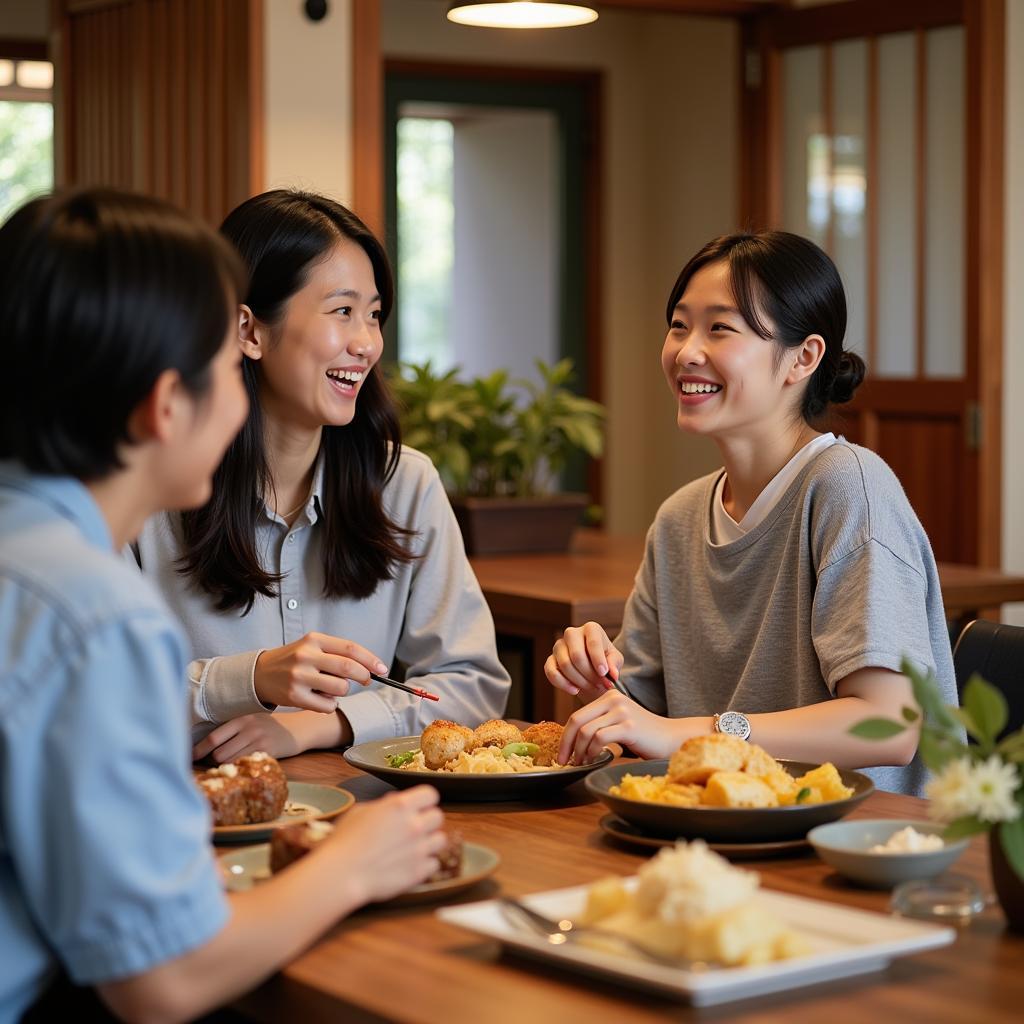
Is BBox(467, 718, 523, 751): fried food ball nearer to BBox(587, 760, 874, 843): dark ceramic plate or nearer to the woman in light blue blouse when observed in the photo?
BBox(587, 760, 874, 843): dark ceramic plate

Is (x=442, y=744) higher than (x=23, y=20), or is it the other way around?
(x=23, y=20)

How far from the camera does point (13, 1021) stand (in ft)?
3.90

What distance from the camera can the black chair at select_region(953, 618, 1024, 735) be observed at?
203cm

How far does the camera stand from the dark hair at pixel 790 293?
2.20 m

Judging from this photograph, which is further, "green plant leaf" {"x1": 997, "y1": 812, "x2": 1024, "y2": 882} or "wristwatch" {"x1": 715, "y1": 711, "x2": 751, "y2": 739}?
"wristwatch" {"x1": 715, "y1": 711, "x2": 751, "y2": 739}

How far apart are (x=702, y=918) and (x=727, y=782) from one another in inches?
13.7

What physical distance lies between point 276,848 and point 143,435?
381mm

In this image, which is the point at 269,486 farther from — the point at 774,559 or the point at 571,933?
the point at 571,933

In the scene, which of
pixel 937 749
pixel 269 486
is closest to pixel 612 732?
pixel 937 749

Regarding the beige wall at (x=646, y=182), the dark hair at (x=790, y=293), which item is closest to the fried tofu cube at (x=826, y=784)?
the dark hair at (x=790, y=293)

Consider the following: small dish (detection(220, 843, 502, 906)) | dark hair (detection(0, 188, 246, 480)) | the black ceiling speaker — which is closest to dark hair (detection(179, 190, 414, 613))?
small dish (detection(220, 843, 502, 906))

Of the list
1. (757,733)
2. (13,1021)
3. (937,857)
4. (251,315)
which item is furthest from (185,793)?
(251,315)

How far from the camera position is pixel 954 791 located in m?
1.25

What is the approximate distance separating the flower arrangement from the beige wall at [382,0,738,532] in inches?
199
